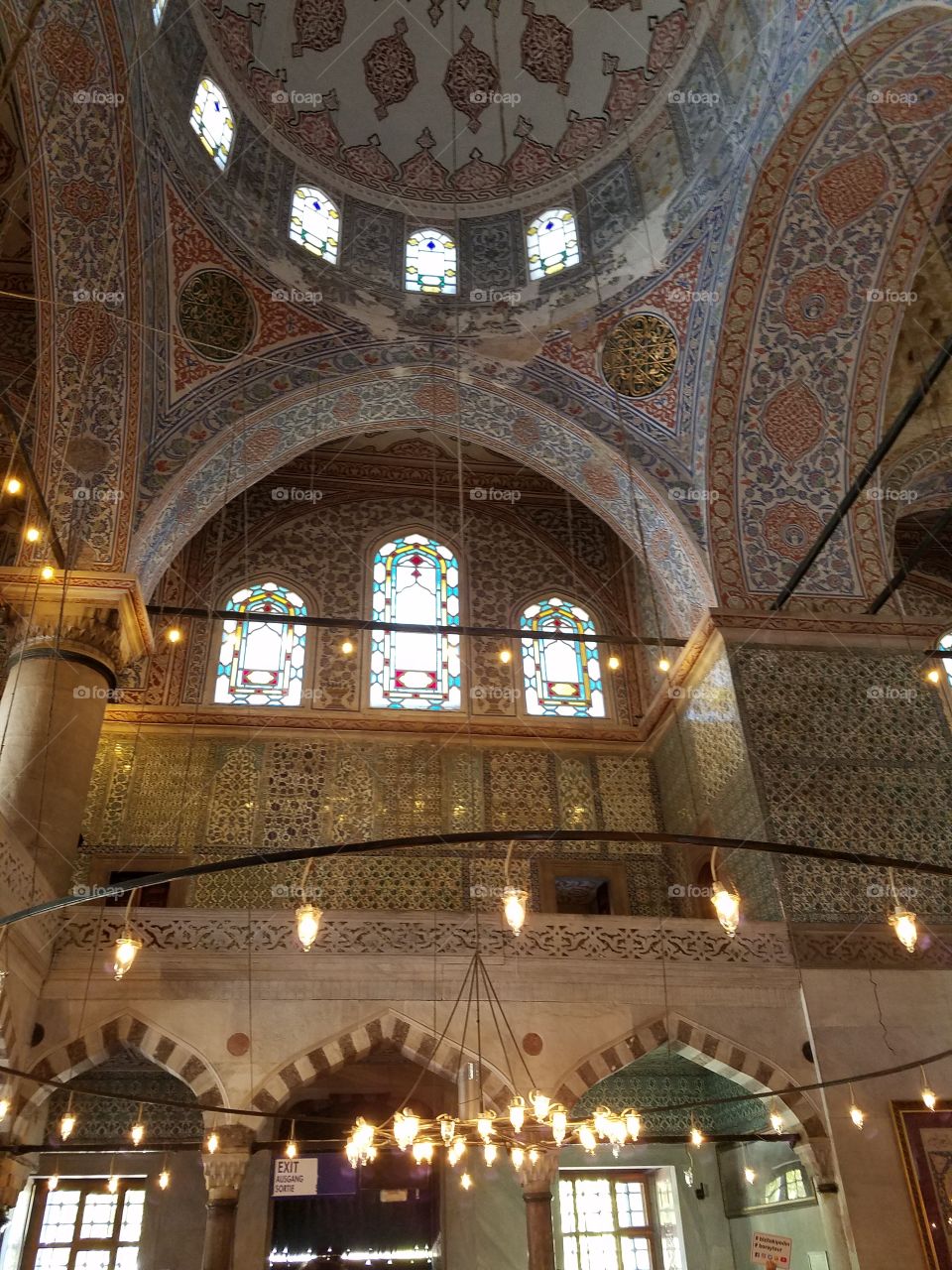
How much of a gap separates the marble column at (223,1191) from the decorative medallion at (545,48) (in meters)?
10.8

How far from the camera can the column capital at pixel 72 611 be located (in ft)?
28.6

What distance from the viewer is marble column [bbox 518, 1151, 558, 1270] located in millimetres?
7355

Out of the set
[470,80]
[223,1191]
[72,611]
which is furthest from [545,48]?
[223,1191]

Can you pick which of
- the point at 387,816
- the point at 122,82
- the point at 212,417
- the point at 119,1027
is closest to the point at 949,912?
the point at 387,816

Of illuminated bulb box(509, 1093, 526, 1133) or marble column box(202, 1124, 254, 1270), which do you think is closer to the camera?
illuminated bulb box(509, 1093, 526, 1133)

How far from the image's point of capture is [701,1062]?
8.10 meters

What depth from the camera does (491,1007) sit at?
7824 mm

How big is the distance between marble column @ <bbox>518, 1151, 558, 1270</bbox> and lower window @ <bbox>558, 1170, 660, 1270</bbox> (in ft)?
11.2

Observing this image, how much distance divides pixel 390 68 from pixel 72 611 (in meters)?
6.87

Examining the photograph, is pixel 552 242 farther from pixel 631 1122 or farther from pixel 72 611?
pixel 631 1122

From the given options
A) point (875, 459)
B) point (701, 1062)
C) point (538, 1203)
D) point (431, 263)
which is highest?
point (431, 263)

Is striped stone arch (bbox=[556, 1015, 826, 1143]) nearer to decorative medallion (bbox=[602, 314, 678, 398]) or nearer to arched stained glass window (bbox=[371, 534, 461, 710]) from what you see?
arched stained glass window (bbox=[371, 534, 461, 710])

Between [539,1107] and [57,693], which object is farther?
[57,693]

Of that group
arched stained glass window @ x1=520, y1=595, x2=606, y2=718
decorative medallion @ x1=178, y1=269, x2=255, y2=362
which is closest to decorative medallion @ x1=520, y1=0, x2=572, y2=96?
decorative medallion @ x1=178, y1=269, x2=255, y2=362
